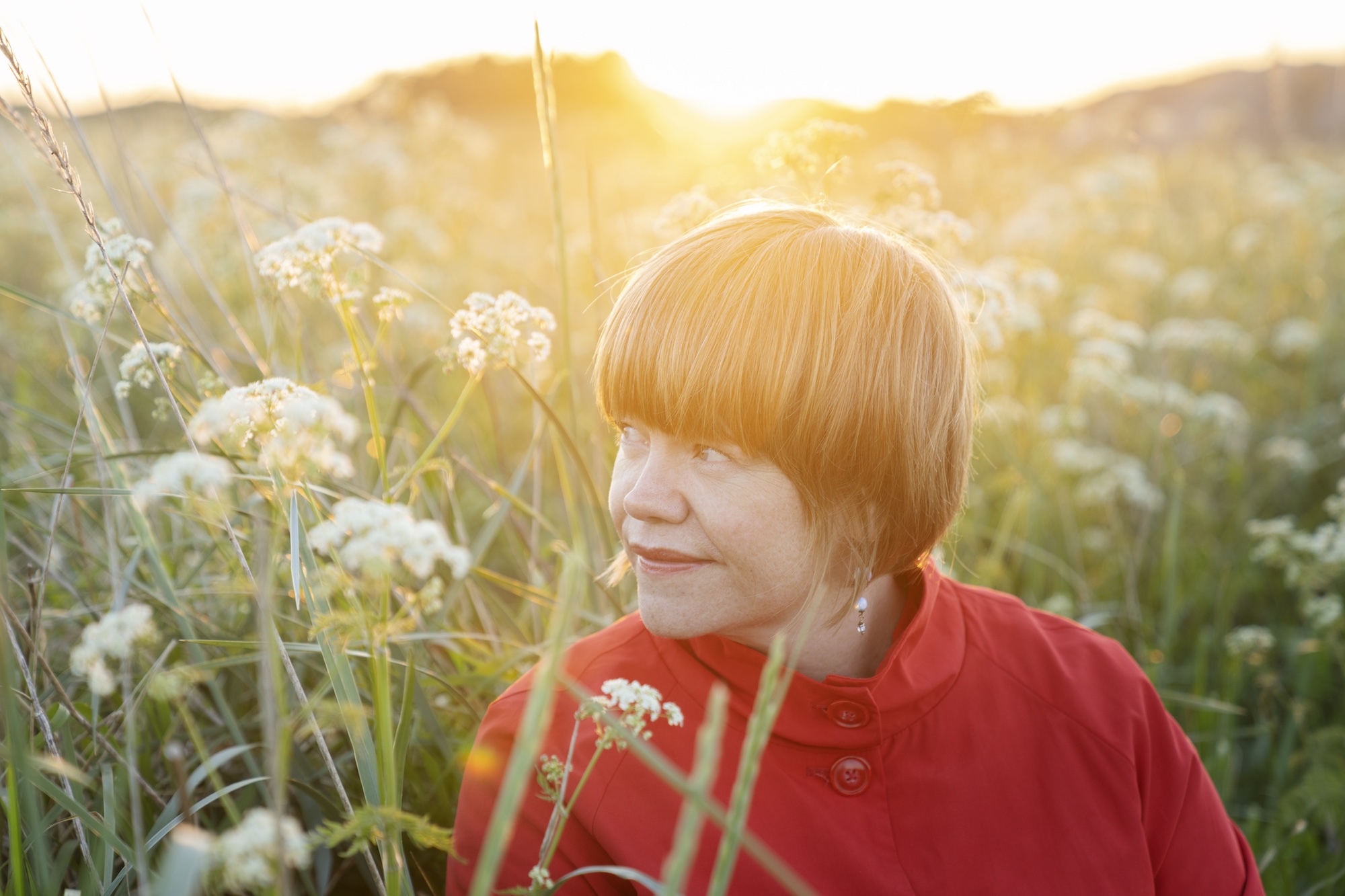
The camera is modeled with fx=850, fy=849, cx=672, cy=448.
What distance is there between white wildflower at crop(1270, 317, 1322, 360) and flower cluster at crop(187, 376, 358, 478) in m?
5.65

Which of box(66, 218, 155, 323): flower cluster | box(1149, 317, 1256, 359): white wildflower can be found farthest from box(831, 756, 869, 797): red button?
box(1149, 317, 1256, 359): white wildflower

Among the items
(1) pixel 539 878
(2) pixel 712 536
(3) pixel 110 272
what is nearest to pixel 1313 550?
(2) pixel 712 536

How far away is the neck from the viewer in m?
1.74

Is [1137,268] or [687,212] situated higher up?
[687,212]

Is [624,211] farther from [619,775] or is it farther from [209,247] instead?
[619,775]

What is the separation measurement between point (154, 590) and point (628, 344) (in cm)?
129

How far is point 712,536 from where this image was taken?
59.1 inches

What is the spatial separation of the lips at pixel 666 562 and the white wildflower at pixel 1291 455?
379 cm

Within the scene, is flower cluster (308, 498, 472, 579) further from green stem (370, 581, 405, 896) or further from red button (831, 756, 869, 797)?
red button (831, 756, 869, 797)

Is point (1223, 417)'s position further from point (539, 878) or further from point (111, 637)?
point (111, 637)

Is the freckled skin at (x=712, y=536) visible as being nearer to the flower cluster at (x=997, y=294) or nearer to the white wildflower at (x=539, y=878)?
the white wildflower at (x=539, y=878)

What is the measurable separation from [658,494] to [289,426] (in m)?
0.69

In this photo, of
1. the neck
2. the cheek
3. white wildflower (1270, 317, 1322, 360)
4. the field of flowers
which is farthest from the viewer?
white wildflower (1270, 317, 1322, 360)

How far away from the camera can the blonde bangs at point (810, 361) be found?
1.49 metres
